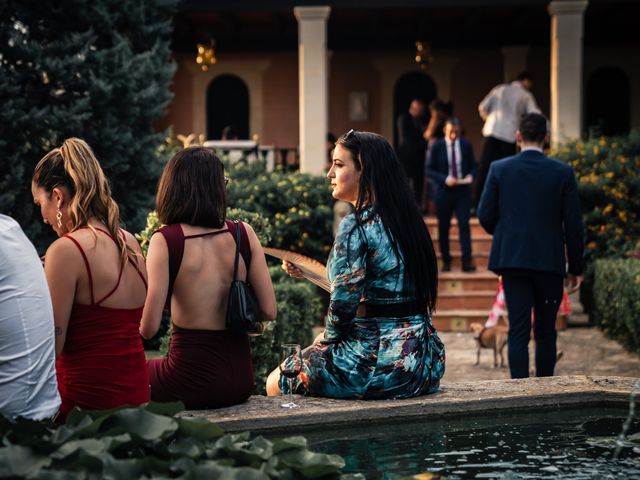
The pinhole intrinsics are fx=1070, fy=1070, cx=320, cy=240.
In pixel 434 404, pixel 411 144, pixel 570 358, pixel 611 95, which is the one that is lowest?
pixel 570 358

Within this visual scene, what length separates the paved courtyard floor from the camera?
29.5ft

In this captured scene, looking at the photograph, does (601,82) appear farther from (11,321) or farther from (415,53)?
(11,321)

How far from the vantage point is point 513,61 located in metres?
21.5

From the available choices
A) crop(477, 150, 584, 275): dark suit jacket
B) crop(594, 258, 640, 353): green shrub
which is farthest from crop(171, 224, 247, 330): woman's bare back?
crop(594, 258, 640, 353): green shrub

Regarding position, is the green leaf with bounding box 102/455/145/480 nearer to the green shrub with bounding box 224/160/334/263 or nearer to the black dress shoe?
the green shrub with bounding box 224/160/334/263

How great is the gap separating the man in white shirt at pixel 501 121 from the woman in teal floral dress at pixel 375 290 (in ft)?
27.7

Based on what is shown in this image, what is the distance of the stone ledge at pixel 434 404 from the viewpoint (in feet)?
14.4

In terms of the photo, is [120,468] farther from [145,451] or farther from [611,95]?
[611,95]

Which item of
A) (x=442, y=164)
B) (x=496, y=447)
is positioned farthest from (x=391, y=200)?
(x=442, y=164)

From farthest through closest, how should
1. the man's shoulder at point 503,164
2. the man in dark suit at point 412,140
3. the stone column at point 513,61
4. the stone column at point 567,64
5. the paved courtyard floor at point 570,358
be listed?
the stone column at point 513,61
the stone column at point 567,64
the man in dark suit at point 412,140
the paved courtyard floor at point 570,358
the man's shoulder at point 503,164

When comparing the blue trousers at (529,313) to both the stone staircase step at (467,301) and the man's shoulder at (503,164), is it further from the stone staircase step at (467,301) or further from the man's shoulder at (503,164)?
the stone staircase step at (467,301)

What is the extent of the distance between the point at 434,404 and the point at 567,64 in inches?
462

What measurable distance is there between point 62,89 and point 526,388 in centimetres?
639

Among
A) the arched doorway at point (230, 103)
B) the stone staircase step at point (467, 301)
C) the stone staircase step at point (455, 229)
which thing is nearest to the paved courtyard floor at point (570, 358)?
the stone staircase step at point (467, 301)
